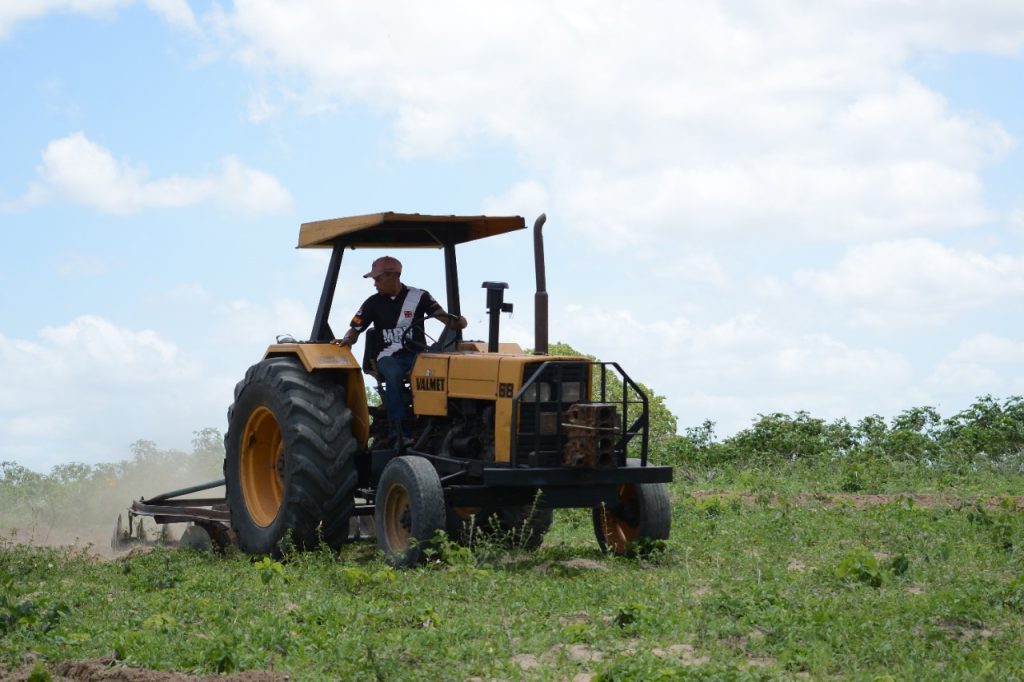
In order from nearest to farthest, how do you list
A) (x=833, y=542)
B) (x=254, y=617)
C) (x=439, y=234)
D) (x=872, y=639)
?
(x=872, y=639)
(x=254, y=617)
(x=833, y=542)
(x=439, y=234)

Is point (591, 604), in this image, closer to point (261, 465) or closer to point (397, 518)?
point (397, 518)

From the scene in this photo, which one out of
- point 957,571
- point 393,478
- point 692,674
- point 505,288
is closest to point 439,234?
point 505,288

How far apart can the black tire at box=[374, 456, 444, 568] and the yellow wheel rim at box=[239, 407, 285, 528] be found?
1821 millimetres

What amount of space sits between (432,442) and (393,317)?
1.14m

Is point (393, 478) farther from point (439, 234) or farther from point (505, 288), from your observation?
point (439, 234)

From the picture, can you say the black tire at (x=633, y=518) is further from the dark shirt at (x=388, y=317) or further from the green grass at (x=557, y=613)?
the dark shirt at (x=388, y=317)

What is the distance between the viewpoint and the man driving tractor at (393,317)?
433 inches

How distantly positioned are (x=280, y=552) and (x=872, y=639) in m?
5.41

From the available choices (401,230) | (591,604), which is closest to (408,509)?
(591,604)

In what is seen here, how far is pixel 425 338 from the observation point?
1124 centimetres

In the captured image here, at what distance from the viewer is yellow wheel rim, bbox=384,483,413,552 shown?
32.6 feet

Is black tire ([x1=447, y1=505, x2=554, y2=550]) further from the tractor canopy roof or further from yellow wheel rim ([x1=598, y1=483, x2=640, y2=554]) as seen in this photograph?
the tractor canopy roof

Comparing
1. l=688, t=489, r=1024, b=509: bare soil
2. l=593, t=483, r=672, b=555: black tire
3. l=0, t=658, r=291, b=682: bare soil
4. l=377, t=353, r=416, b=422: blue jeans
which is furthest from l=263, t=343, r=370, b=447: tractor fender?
l=688, t=489, r=1024, b=509: bare soil

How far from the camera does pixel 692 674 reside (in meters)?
6.24
